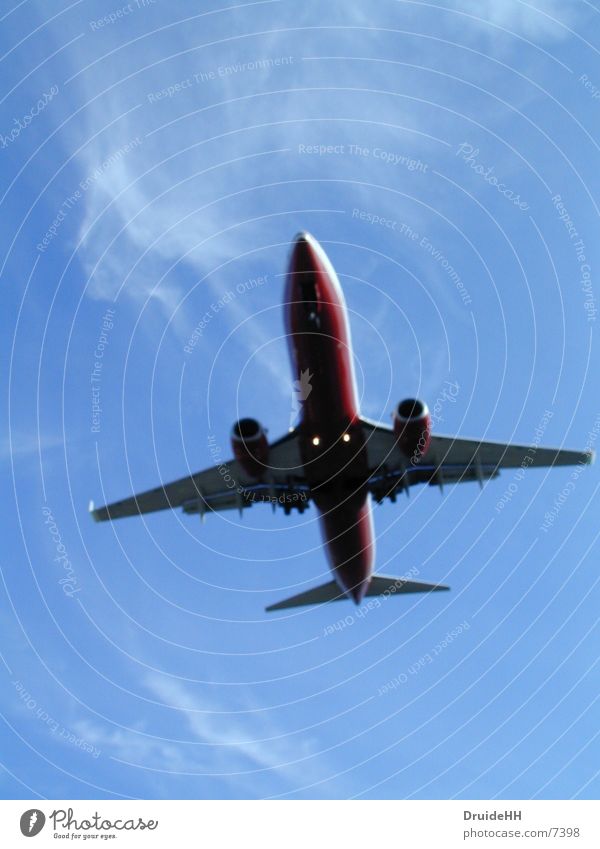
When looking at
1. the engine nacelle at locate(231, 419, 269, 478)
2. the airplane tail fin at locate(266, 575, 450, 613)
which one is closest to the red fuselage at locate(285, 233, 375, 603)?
the engine nacelle at locate(231, 419, 269, 478)

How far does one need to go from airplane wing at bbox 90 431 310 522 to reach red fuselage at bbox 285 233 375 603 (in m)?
0.99

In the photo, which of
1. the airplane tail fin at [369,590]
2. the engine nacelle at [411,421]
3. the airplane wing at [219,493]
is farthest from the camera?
the airplane tail fin at [369,590]

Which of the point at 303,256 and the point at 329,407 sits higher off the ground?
the point at 303,256

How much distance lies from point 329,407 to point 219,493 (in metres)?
8.64

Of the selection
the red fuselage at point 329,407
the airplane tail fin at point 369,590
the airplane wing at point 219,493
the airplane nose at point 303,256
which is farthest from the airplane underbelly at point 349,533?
the airplane nose at point 303,256

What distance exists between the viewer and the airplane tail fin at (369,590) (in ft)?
105

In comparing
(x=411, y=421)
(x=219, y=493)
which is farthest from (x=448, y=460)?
(x=219, y=493)

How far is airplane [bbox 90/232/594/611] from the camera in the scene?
2417 centimetres

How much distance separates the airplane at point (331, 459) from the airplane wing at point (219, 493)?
0.04 metres

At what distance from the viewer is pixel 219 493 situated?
31062 mm

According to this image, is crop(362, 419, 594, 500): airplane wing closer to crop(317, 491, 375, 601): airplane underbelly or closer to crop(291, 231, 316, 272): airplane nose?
crop(317, 491, 375, 601): airplane underbelly

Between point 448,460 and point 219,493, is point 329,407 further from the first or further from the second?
point 219,493

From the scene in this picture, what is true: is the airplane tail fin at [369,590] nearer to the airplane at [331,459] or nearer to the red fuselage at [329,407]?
the airplane at [331,459]
